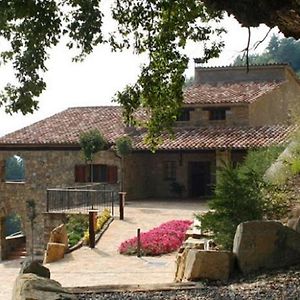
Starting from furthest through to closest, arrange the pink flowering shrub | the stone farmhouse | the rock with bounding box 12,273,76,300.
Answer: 1. the stone farmhouse
2. the pink flowering shrub
3. the rock with bounding box 12,273,76,300

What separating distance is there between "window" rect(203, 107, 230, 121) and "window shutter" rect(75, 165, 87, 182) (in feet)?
22.7

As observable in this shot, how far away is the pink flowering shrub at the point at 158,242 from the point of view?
17.2 m

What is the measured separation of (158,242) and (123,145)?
11508 mm

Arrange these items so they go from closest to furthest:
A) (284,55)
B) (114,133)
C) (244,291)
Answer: (244,291), (114,133), (284,55)

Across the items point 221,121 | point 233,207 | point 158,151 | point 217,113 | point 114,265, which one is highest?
point 217,113

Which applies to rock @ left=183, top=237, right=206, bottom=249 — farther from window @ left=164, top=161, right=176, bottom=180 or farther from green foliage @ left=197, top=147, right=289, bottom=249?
window @ left=164, top=161, right=176, bottom=180

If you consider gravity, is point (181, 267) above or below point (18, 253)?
above

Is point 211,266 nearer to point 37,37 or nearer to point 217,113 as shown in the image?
point 37,37

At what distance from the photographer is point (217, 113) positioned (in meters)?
31.0

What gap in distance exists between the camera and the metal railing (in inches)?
959

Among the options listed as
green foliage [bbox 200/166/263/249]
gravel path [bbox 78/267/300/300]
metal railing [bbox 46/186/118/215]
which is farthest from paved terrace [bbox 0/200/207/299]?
gravel path [bbox 78/267/300/300]

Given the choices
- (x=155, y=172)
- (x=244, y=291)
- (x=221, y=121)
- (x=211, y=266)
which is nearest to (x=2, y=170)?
(x=155, y=172)

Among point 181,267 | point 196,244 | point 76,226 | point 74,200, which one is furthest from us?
point 74,200

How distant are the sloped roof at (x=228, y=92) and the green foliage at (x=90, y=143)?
499 cm
